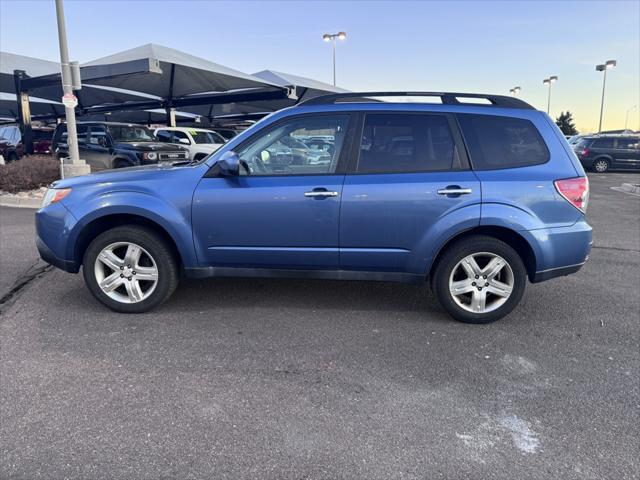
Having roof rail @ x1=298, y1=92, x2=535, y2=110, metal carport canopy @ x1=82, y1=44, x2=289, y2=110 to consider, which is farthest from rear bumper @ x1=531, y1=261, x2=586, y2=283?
metal carport canopy @ x1=82, y1=44, x2=289, y2=110

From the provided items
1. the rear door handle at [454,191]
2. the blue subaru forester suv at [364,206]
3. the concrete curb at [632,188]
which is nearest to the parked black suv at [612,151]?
the concrete curb at [632,188]

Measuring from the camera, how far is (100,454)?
2.40 m

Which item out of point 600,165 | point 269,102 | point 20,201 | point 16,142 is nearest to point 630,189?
point 600,165

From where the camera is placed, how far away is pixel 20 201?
413 inches

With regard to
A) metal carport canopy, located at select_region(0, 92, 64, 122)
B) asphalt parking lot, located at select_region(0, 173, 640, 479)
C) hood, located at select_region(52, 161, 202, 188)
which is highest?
metal carport canopy, located at select_region(0, 92, 64, 122)

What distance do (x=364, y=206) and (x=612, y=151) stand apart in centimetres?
2239

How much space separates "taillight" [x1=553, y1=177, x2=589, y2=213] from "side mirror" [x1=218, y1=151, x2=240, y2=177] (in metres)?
2.52

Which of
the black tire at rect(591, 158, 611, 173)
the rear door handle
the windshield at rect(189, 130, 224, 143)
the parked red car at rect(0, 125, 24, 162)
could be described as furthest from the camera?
the black tire at rect(591, 158, 611, 173)

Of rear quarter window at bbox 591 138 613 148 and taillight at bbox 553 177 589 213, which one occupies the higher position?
rear quarter window at bbox 591 138 613 148

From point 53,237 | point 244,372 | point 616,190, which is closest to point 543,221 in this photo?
point 244,372

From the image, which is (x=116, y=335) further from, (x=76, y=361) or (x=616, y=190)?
(x=616, y=190)

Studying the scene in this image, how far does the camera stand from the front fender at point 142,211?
3.96 meters

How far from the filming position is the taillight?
3.83 meters

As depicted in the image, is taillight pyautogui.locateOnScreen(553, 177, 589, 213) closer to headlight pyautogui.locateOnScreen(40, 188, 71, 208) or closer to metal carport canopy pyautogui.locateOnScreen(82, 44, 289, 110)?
headlight pyautogui.locateOnScreen(40, 188, 71, 208)
